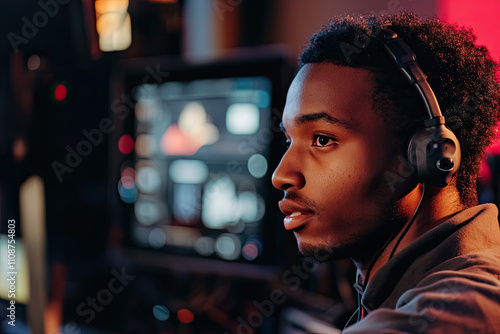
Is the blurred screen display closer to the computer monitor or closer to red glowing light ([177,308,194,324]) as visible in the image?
the computer monitor

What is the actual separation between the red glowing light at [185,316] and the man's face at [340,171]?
109 cm

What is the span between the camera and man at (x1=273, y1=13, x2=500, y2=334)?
28.1 inches

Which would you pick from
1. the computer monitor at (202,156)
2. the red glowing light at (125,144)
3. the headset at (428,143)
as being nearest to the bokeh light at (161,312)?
the computer monitor at (202,156)

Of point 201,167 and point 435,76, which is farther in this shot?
point 201,167

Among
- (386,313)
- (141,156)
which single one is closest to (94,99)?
(141,156)

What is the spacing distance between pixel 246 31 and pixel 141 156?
0.83 m

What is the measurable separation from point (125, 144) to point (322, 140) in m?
1.46

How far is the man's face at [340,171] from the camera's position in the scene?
0.76 m

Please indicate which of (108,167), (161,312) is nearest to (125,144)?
(108,167)

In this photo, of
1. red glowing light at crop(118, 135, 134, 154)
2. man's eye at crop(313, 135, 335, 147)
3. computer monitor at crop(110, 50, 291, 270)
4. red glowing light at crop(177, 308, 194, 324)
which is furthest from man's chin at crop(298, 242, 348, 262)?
red glowing light at crop(118, 135, 134, 154)

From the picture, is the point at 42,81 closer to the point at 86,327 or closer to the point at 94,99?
the point at 94,99

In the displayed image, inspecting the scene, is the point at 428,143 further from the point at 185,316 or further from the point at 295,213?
the point at 185,316

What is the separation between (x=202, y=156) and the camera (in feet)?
6.28

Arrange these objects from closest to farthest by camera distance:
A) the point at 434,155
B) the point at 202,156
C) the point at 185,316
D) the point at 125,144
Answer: the point at 434,155 → the point at 185,316 → the point at 202,156 → the point at 125,144
